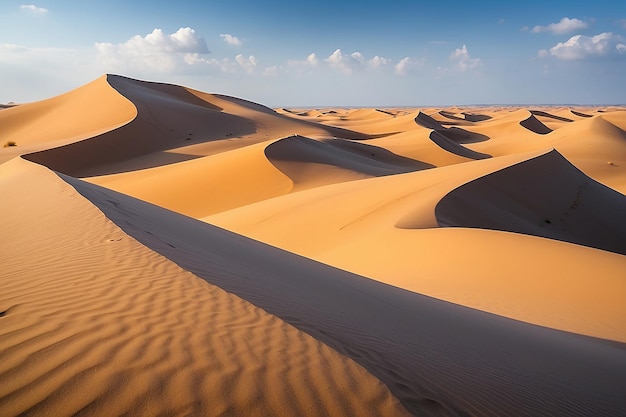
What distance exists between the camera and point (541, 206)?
1469 cm

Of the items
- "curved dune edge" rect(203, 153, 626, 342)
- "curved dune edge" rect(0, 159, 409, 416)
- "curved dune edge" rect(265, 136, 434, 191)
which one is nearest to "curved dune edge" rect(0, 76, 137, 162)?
"curved dune edge" rect(265, 136, 434, 191)

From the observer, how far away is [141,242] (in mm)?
4496

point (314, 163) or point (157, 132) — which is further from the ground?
point (157, 132)

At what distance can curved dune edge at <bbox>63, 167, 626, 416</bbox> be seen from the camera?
2.72 m

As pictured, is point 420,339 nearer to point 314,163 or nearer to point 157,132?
point 314,163

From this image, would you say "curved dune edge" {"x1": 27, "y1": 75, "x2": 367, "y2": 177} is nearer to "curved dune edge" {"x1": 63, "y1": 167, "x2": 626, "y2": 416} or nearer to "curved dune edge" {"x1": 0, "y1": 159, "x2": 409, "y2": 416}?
"curved dune edge" {"x1": 63, "y1": 167, "x2": 626, "y2": 416}

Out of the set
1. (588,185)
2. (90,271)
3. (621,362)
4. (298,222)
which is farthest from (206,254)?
(588,185)

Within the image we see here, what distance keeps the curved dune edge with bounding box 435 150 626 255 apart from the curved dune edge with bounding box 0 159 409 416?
28.2ft

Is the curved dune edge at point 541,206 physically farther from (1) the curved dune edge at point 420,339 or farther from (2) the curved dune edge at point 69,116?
(2) the curved dune edge at point 69,116

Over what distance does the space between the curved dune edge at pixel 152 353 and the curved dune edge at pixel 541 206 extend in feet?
28.2

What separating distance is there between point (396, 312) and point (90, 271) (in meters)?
3.11

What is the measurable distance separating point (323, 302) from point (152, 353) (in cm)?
225

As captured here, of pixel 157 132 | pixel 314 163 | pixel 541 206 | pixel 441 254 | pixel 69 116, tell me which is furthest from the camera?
pixel 69 116

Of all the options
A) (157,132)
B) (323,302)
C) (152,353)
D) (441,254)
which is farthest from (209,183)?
(152,353)
